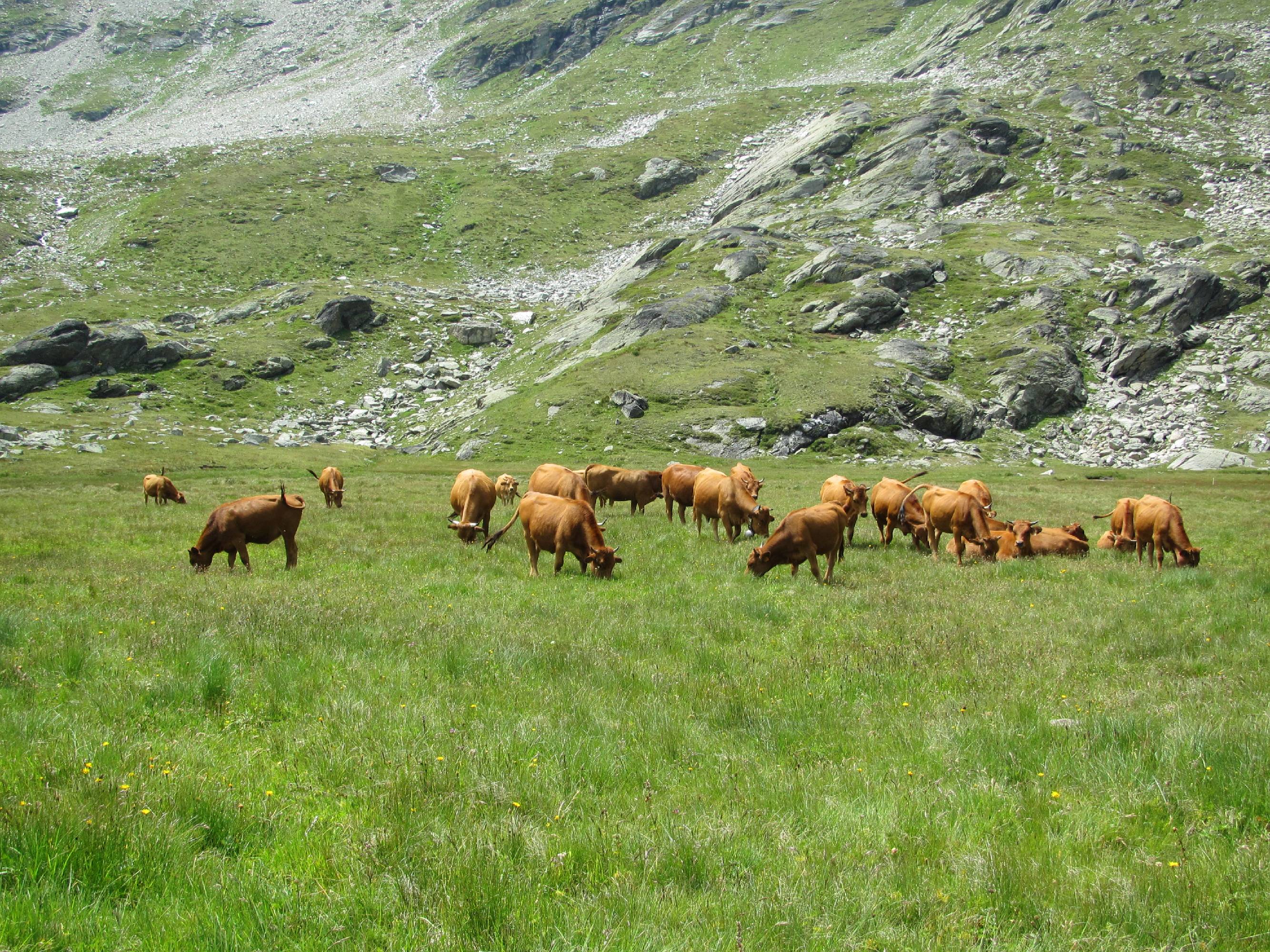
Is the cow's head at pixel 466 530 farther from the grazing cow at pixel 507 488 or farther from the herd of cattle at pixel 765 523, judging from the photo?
the grazing cow at pixel 507 488

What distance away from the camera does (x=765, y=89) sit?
7037 inches

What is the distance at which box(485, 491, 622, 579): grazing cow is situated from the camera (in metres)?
15.0

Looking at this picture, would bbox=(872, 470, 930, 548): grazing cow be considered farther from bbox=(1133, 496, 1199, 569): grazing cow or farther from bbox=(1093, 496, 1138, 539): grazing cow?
bbox=(1133, 496, 1199, 569): grazing cow

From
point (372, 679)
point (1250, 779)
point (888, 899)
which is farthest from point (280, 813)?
point (1250, 779)

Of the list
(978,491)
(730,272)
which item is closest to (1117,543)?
(978,491)

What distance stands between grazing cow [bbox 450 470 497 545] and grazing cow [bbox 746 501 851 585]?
25.3 ft

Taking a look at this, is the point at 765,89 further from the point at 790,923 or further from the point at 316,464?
the point at 790,923

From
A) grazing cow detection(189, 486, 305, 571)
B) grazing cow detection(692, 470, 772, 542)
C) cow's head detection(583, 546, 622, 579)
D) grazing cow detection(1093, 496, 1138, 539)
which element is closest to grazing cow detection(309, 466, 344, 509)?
grazing cow detection(189, 486, 305, 571)

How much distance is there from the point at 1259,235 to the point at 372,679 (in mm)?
108983

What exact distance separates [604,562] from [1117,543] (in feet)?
45.1

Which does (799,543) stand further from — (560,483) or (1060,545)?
(1060,545)

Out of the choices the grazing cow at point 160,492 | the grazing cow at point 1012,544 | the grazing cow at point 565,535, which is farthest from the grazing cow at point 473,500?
the grazing cow at point 160,492

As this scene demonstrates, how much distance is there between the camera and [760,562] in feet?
50.2

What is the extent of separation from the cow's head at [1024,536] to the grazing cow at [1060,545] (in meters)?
0.25
